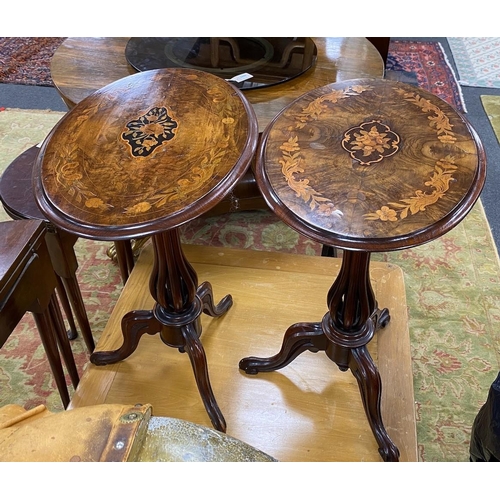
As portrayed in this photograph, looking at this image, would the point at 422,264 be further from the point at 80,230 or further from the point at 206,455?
the point at 206,455

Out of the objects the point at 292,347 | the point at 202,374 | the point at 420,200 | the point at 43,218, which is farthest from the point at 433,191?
the point at 43,218

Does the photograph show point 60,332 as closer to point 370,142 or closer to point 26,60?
point 370,142

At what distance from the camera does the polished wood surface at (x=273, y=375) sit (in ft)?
4.19

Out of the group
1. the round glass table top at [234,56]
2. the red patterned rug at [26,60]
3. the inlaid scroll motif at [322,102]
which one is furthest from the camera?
the red patterned rug at [26,60]

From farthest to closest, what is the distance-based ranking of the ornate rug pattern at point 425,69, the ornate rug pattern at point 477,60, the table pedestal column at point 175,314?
the ornate rug pattern at point 477,60, the ornate rug pattern at point 425,69, the table pedestal column at point 175,314

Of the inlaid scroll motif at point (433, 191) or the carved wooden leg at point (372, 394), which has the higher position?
the inlaid scroll motif at point (433, 191)

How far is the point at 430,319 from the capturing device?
5.66ft

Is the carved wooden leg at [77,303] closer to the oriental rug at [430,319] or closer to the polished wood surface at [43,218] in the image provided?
the polished wood surface at [43,218]

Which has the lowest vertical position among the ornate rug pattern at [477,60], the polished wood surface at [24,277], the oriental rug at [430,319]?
the oriental rug at [430,319]

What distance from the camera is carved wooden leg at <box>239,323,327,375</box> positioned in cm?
127

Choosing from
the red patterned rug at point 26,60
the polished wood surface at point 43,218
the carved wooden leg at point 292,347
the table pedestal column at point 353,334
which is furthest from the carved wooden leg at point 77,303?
the red patterned rug at point 26,60

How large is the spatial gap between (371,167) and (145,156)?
400 millimetres

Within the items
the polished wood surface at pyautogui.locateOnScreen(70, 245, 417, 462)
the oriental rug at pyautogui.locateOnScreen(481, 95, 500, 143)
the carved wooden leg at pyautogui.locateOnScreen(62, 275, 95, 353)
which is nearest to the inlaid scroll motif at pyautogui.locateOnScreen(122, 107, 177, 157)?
the carved wooden leg at pyautogui.locateOnScreen(62, 275, 95, 353)

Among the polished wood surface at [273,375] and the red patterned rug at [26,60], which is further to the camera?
the red patterned rug at [26,60]
